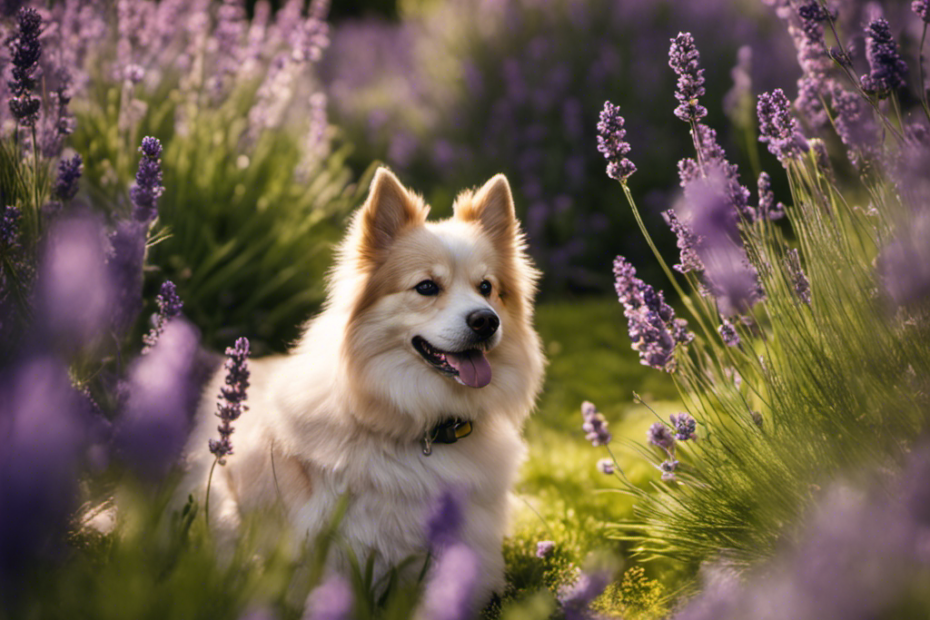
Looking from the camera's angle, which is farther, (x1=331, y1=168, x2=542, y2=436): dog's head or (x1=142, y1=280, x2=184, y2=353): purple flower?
(x1=331, y1=168, x2=542, y2=436): dog's head

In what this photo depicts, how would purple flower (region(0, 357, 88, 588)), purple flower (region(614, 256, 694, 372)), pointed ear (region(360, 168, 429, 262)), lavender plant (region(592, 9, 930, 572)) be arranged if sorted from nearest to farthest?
purple flower (region(0, 357, 88, 588)), lavender plant (region(592, 9, 930, 572)), purple flower (region(614, 256, 694, 372)), pointed ear (region(360, 168, 429, 262))

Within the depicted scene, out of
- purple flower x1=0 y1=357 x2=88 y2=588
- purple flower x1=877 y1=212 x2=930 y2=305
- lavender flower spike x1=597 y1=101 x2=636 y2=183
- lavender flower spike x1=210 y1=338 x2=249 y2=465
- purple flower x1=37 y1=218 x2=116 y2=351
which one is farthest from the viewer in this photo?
lavender flower spike x1=597 y1=101 x2=636 y2=183

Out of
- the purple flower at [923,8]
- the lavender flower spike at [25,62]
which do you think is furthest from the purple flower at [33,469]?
the purple flower at [923,8]

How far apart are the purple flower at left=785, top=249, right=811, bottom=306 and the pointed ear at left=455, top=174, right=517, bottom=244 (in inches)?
46.3

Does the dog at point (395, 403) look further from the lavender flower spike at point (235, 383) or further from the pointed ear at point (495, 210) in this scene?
the lavender flower spike at point (235, 383)

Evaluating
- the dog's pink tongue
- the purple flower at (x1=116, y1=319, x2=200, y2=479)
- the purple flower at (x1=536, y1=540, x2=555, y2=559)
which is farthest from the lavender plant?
the purple flower at (x1=116, y1=319, x2=200, y2=479)

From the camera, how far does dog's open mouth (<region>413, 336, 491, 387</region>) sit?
2596mm

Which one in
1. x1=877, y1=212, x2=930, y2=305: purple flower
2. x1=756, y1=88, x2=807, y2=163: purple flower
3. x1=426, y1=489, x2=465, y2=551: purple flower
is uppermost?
x1=756, y1=88, x2=807, y2=163: purple flower

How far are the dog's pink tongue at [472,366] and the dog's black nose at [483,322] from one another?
11 centimetres

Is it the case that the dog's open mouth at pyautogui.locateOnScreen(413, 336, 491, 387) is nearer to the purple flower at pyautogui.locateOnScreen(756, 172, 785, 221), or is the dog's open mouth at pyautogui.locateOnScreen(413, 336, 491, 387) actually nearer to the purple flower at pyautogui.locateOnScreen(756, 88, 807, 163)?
the purple flower at pyautogui.locateOnScreen(756, 172, 785, 221)

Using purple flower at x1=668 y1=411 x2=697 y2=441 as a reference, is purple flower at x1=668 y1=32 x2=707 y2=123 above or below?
above

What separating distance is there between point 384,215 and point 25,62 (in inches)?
52.2

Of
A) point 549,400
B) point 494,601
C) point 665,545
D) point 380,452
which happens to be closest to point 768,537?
point 665,545

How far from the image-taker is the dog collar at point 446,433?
8.50 feet
